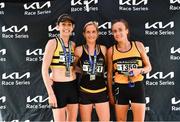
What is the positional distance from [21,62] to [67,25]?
1.09 m

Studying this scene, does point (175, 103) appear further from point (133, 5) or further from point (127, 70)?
point (133, 5)

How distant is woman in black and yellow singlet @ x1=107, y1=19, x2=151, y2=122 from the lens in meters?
3.18

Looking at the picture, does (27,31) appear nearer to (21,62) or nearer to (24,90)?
(21,62)

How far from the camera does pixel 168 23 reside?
376cm

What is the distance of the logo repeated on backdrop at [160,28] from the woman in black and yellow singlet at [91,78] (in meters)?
0.89

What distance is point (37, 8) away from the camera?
384cm

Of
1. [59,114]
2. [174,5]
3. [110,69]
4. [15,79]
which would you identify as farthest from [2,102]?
[174,5]

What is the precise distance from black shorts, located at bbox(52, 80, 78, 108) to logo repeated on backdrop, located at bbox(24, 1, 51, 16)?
115cm

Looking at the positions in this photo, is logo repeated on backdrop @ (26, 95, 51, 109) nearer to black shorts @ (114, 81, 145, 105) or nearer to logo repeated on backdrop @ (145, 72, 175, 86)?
black shorts @ (114, 81, 145, 105)

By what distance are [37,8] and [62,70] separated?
1.13 m

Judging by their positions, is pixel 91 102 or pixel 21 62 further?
pixel 21 62

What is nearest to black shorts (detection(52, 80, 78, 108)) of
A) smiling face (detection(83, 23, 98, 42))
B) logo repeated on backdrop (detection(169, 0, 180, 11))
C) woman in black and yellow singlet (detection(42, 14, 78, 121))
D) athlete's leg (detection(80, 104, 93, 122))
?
woman in black and yellow singlet (detection(42, 14, 78, 121))

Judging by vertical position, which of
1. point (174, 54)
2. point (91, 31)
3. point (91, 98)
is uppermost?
point (91, 31)

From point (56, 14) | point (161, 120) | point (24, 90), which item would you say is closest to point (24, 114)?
point (24, 90)
